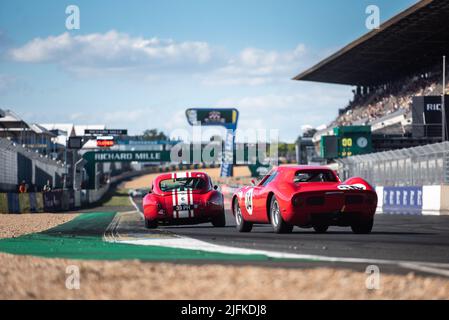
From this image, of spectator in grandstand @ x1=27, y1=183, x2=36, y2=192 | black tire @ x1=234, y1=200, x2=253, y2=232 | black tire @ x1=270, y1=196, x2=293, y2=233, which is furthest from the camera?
spectator in grandstand @ x1=27, y1=183, x2=36, y2=192

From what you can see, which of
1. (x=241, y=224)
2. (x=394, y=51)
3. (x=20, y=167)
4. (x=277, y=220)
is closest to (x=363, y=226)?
(x=277, y=220)

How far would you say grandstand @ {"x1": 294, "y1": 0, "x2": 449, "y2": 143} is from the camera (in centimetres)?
5209

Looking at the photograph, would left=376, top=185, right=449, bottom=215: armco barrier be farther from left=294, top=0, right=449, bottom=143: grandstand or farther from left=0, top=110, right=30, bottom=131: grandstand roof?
left=0, top=110, right=30, bottom=131: grandstand roof

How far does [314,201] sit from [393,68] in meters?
57.3

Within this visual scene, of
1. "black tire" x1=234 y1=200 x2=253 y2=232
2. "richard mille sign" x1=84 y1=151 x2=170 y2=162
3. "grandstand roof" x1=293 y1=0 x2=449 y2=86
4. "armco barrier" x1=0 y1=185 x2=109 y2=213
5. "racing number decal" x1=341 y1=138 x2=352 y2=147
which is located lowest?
"armco barrier" x1=0 y1=185 x2=109 y2=213

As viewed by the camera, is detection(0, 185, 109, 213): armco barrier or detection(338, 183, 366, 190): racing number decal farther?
detection(0, 185, 109, 213): armco barrier

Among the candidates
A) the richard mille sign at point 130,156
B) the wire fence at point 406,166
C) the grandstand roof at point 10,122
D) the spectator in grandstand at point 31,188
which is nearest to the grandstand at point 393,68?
the wire fence at point 406,166

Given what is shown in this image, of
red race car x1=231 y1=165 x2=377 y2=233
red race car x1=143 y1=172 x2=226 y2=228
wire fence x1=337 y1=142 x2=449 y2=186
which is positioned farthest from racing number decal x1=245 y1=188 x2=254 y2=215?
wire fence x1=337 y1=142 x2=449 y2=186

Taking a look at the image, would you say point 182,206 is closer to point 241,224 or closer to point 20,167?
point 241,224

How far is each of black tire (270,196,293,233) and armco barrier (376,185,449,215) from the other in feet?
45.7

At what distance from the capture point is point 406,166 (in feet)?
105

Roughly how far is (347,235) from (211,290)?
7.39 metres

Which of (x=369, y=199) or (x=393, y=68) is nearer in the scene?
(x=369, y=199)

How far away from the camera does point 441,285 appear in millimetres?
7039
